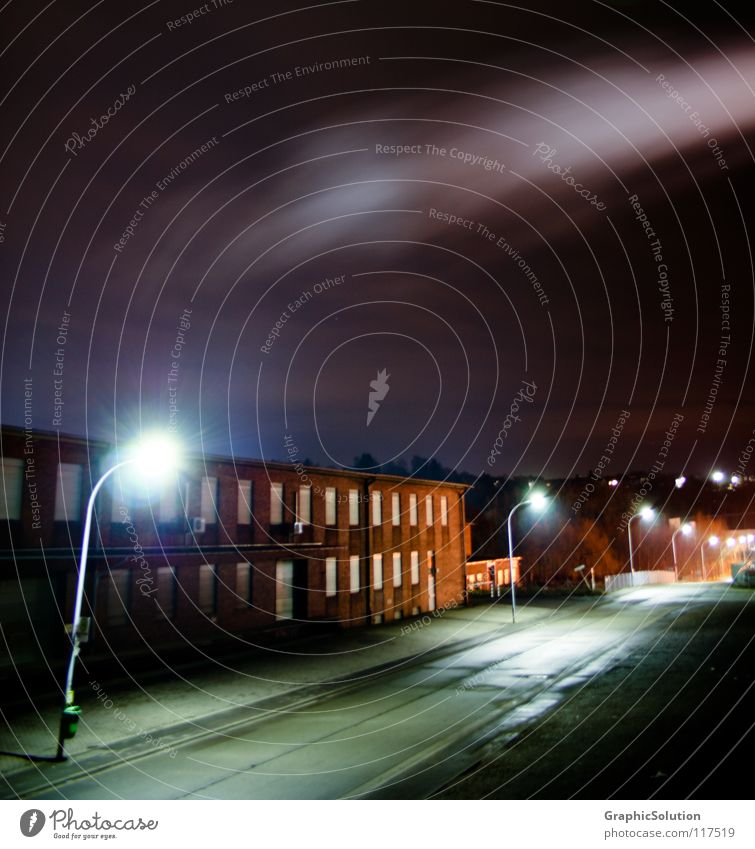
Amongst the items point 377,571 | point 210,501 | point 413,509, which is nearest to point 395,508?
point 413,509

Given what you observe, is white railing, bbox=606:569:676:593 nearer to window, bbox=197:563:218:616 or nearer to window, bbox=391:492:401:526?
window, bbox=391:492:401:526

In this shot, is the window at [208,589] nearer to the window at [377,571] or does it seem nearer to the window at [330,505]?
the window at [330,505]

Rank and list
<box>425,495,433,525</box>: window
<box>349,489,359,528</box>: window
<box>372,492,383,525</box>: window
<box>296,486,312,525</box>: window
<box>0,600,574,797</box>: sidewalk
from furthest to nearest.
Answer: <box>425,495,433,525</box>: window → <box>372,492,383,525</box>: window → <box>349,489,359,528</box>: window → <box>296,486,312,525</box>: window → <box>0,600,574,797</box>: sidewalk

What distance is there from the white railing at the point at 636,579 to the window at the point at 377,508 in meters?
30.9

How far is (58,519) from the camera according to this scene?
2305 centimetres

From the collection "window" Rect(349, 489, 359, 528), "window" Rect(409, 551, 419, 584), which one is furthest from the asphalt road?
"window" Rect(409, 551, 419, 584)

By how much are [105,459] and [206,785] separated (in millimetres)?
15273

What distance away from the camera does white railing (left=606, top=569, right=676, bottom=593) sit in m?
61.4

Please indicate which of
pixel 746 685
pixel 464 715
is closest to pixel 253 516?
pixel 464 715

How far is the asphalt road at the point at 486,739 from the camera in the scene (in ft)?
35.3

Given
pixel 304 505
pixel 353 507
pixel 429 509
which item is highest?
pixel 304 505

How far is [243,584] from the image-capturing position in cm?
2911

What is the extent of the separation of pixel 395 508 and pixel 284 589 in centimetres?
944

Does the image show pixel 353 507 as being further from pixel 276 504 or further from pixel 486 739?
pixel 486 739
